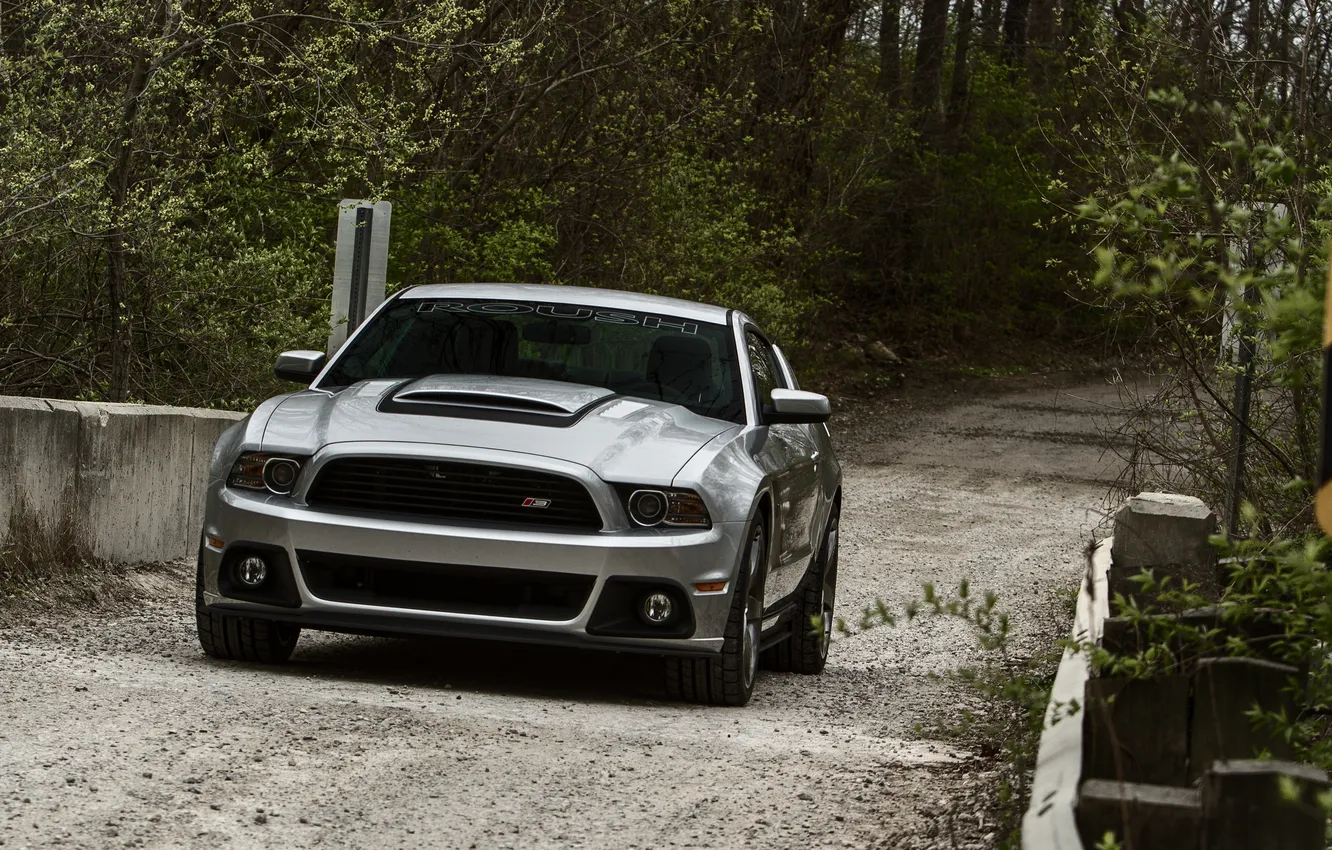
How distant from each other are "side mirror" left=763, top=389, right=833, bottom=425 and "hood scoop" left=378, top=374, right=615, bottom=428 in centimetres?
75

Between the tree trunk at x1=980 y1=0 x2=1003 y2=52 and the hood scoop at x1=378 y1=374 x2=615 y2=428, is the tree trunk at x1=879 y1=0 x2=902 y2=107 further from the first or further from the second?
the hood scoop at x1=378 y1=374 x2=615 y2=428

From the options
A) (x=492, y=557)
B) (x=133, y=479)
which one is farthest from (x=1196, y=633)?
(x=133, y=479)

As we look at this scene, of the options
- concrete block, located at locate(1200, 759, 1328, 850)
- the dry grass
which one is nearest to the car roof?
the dry grass

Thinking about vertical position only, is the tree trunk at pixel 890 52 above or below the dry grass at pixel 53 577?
above

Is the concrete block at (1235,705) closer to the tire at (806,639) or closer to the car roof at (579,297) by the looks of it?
the tire at (806,639)

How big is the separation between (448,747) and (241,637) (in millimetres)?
1730

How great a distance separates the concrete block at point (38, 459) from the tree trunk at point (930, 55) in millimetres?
29004

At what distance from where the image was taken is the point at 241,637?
297 inches

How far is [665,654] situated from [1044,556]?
8238mm

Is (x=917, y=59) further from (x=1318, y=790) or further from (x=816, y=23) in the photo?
(x=1318, y=790)

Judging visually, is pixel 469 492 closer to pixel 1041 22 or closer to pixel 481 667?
pixel 481 667

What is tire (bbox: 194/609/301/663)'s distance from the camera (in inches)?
296

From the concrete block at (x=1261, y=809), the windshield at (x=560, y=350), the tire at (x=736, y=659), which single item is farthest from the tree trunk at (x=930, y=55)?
the concrete block at (x=1261, y=809)

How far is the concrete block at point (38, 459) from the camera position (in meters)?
9.09
